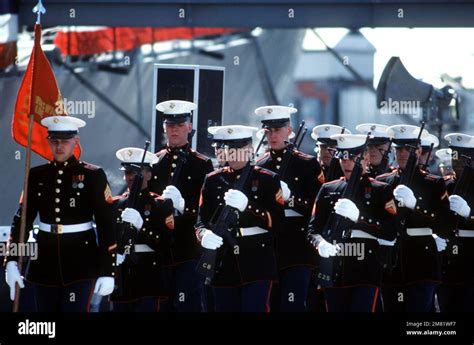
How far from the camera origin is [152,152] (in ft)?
40.7

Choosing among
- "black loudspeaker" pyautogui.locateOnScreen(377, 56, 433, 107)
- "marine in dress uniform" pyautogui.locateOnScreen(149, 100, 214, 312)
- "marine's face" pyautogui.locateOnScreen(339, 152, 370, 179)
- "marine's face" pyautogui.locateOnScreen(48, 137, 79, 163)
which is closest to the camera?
"marine's face" pyautogui.locateOnScreen(48, 137, 79, 163)

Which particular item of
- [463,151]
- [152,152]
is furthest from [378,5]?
[152,152]

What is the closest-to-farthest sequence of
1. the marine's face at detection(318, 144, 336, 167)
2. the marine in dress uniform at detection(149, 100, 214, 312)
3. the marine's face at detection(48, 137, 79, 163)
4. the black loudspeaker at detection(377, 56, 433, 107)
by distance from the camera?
the marine's face at detection(48, 137, 79, 163), the marine in dress uniform at detection(149, 100, 214, 312), the marine's face at detection(318, 144, 336, 167), the black loudspeaker at detection(377, 56, 433, 107)

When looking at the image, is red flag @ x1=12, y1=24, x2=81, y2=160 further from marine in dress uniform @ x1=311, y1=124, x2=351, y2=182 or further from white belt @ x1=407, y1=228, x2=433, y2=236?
white belt @ x1=407, y1=228, x2=433, y2=236

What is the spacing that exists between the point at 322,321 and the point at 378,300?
3.00 feet

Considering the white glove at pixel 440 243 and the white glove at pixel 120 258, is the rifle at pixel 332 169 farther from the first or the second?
the white glove at pixel 120 258

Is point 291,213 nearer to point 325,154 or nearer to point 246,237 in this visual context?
point 325,154

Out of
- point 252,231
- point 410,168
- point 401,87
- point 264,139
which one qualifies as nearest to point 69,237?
point 252,231

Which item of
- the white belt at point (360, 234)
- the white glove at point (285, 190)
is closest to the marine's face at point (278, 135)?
the white glove at point (285, 190)

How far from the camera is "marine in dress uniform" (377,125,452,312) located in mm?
11711

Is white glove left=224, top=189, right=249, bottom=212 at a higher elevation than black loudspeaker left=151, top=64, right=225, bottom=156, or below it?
below

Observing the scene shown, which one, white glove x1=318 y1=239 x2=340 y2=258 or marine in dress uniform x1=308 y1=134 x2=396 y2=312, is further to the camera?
marine in dress uniform x1=308 y1=134 x2=396 y2=312

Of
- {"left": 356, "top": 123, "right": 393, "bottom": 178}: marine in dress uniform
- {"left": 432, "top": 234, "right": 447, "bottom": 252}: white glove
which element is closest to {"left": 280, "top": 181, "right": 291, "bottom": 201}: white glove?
{"left": 356, "top": 123, "right": 393, "bottom": 178}: marine in dress uniform

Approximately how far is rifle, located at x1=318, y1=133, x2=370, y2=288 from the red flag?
2433 mm
